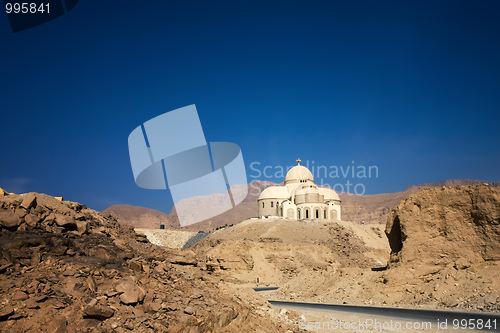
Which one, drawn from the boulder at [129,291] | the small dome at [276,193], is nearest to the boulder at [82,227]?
the boulder at [129,291]

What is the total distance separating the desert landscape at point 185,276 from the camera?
585 centimetres

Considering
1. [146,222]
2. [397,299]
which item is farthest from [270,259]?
[146,222]

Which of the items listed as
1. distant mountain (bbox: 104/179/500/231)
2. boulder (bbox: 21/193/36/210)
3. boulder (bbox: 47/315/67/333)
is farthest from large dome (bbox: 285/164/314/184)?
boulder (bbox: 47/315/67/333)

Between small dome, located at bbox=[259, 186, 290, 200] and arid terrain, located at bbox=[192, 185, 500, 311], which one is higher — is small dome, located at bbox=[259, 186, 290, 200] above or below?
above

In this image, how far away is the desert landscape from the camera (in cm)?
585

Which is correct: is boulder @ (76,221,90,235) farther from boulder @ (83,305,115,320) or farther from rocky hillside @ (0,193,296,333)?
boulder @ (83,305,115,320)

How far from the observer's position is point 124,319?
5.94 m

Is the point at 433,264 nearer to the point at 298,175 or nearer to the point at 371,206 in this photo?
the point at 298,175

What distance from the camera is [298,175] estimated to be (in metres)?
64.0

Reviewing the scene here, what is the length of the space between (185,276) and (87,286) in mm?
2906

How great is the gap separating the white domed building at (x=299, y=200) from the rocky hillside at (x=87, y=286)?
4615 cm

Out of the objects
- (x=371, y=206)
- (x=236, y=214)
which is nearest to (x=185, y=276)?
(x=371, y=206)

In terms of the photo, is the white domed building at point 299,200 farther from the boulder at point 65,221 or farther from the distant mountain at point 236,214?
the distant mountain at point 236,214

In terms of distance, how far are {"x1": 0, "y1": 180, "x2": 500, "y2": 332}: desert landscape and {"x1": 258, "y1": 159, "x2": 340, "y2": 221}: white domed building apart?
29.4 meters
